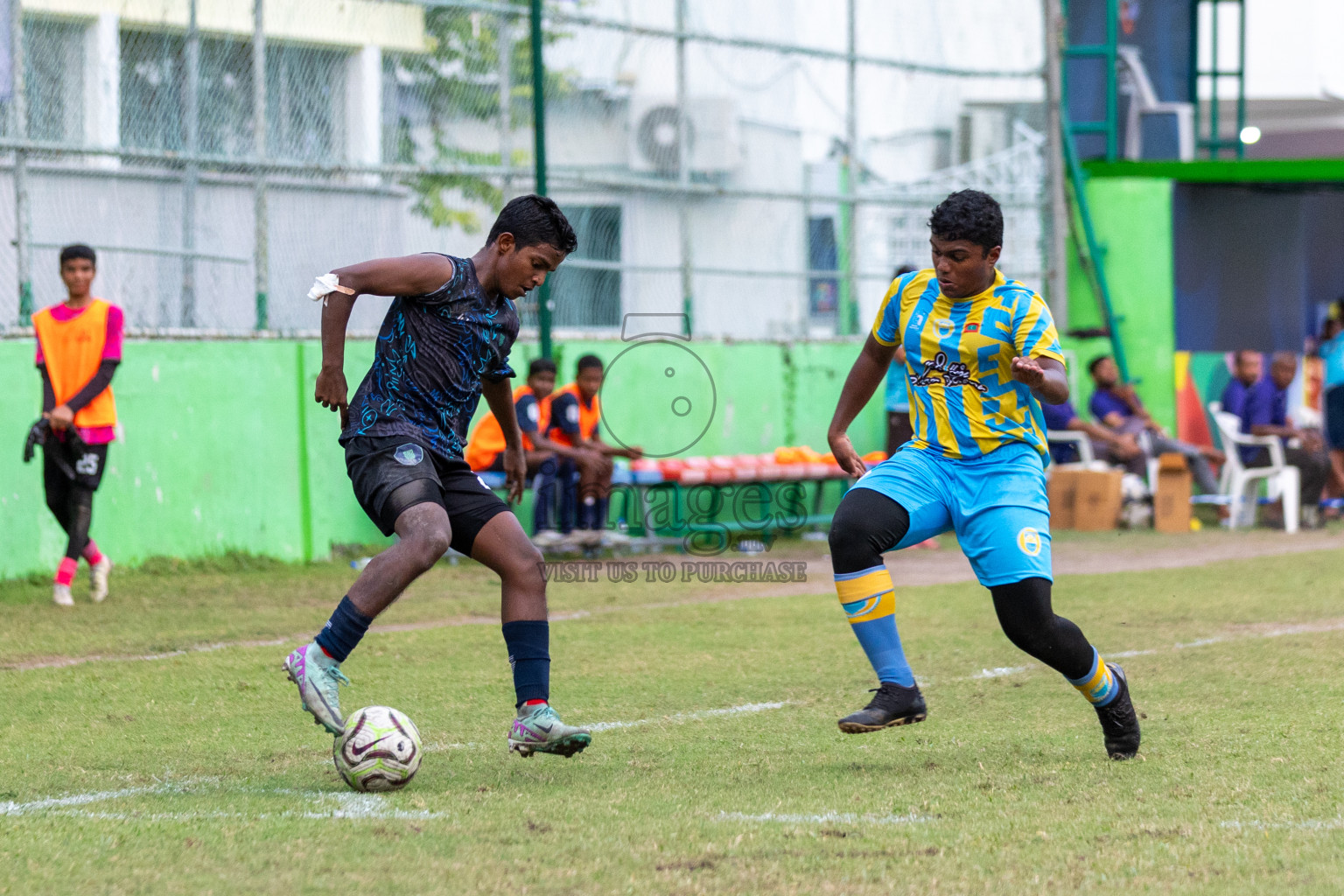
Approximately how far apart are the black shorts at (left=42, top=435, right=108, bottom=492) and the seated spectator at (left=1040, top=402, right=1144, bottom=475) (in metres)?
9.03

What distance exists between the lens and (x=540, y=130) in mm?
12859

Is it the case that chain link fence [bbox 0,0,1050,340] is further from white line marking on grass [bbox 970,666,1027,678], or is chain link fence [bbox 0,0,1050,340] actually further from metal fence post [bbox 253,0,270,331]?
white line marking on grass [bbox 970,666,1027,678]

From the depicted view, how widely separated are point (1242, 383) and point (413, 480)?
12.8 m

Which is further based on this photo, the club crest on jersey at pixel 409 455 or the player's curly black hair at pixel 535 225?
the player's curly black hair at pixel 535 225

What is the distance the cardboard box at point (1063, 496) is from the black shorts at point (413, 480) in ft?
34.7

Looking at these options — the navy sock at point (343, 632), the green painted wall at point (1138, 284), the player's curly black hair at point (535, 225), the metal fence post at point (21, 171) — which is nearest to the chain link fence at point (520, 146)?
the metal fence post at point (21, 171)

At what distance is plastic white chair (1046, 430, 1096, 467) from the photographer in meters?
15.3

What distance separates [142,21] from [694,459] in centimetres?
540

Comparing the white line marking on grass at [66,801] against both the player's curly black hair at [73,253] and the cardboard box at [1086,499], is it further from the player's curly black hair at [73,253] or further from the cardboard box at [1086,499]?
the cardboard box at [1086,499]

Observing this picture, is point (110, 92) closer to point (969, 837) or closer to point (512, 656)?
point (512, 656)

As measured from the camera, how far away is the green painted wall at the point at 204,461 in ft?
34.3

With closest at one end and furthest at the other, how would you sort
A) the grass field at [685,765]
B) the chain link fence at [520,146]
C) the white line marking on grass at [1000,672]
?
1. the grass field at [685,765]
2. the white line marking on grass at [1000,672]
3. the chain link fence at [520,146]

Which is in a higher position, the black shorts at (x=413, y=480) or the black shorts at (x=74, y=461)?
the black shorts at (x=413, y=480)

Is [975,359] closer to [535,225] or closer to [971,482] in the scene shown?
[971,482]
